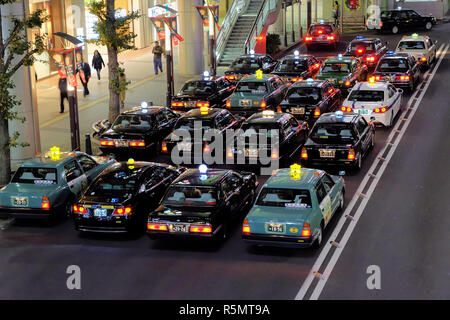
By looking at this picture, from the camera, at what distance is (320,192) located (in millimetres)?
15672

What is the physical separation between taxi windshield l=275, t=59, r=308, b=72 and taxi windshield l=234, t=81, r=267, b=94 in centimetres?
476

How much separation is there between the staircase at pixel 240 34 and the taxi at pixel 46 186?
23.0m

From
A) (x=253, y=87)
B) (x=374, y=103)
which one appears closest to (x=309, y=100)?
(x=374, y=103)

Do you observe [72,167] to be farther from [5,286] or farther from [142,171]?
[5,286]

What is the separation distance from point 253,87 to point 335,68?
15.4ft

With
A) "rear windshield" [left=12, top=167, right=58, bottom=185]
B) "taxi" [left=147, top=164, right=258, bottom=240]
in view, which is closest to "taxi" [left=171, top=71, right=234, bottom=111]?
"rear windshield" [left=12, top=167, right=58, bottom=185]

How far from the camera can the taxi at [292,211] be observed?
47.5 ft

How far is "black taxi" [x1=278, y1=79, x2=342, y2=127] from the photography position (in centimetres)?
2491

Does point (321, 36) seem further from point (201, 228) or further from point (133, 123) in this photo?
point (201, 228)

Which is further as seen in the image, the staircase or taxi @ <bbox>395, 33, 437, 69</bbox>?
the staircase

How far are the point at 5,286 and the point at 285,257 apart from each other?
534cm

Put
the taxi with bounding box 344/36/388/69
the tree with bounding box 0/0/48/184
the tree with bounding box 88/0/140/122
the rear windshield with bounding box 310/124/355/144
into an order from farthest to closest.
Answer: the taxi with bounding box 344/36/388/69
the tree with bounding box 88/0/140/122
the rear windshield with bounding box 310/124/355/144
the tree with bounding box 0/0/48/184

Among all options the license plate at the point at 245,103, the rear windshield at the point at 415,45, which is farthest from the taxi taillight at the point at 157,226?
the rear windshield at the point at 415,45

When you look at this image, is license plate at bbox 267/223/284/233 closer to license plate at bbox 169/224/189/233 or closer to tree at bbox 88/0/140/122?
license plate at bbox 169/224/189/233
